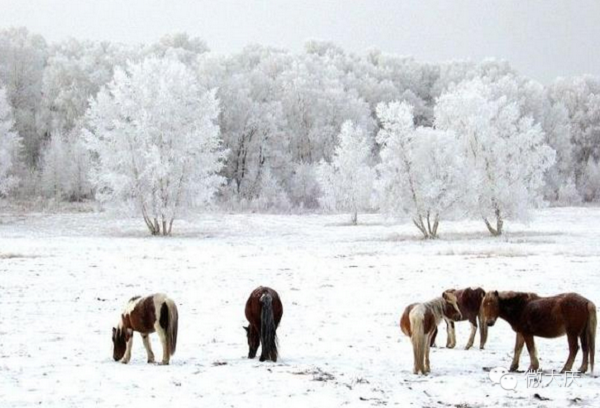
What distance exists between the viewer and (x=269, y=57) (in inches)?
3775

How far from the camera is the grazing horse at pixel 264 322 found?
1138 cm

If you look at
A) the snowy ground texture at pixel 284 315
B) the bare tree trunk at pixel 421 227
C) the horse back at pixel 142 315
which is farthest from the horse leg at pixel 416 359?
the bare tree trunk at pixel 421 227

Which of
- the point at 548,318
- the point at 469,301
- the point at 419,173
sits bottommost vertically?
the point at 469,301

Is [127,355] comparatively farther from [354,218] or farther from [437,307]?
[354,218]

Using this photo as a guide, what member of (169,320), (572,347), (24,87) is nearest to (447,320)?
(572,347)

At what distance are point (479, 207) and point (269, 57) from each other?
191 ft

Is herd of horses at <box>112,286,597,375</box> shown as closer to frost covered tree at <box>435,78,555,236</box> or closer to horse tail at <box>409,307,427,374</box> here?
horse tail at <box>409,307,427,374</box>

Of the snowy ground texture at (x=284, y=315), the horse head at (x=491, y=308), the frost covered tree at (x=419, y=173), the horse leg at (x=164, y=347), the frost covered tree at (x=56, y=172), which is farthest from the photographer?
the frost covered tree at (x=56, y=172)

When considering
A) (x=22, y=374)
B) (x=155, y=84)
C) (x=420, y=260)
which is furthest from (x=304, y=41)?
(x=22, y=374)

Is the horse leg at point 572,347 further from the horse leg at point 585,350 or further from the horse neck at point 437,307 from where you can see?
the horse neck at point 437,307

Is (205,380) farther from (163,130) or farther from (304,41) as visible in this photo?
(304,41)

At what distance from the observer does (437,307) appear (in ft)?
37.8

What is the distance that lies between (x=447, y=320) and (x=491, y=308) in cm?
248

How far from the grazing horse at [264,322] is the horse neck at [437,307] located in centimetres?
258
